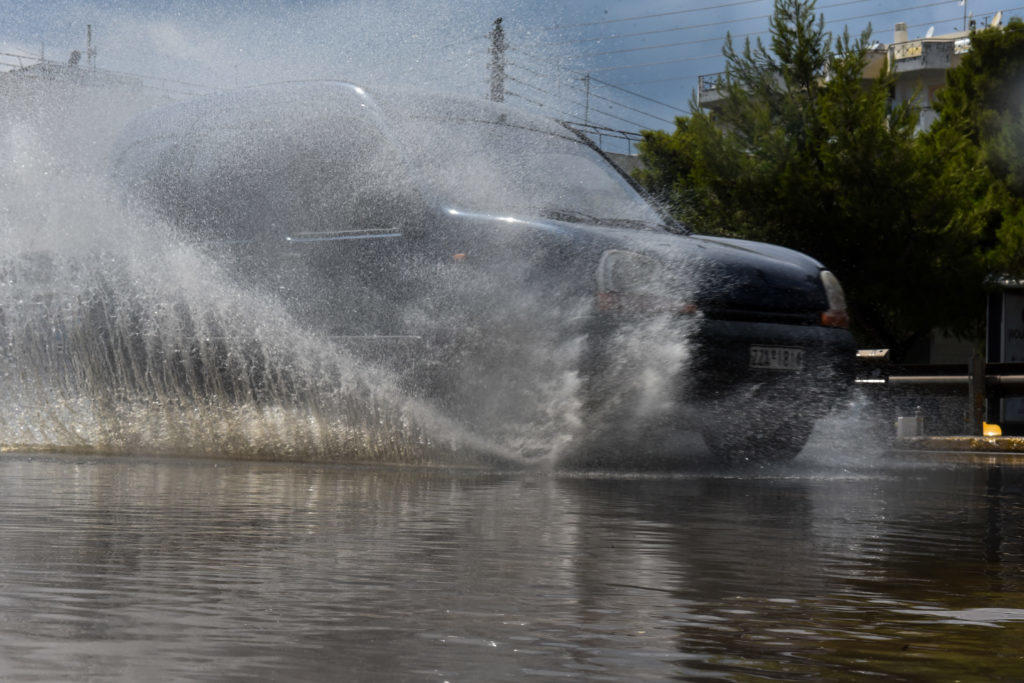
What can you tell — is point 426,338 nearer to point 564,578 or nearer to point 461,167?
A: point 461,167

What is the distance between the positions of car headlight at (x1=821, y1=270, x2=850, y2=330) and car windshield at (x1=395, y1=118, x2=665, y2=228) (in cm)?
80

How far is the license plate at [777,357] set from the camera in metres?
6.74

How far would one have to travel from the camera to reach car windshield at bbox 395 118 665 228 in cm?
A: 668

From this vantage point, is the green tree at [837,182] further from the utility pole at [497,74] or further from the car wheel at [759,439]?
the car wheel at [759,439]

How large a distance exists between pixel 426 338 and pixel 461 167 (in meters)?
0.82

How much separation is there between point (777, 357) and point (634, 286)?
81 centimetres

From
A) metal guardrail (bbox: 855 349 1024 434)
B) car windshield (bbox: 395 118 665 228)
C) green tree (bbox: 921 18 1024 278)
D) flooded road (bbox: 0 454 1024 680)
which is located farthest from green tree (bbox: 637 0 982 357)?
flooded road (bbox: 0 454 1024 680)

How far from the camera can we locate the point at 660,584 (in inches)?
124

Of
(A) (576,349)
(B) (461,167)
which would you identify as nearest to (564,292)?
(A) (576,349)

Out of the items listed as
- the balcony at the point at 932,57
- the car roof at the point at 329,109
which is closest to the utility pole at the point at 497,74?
the car roof at the point at 329,109

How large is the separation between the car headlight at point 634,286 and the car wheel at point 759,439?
0.72 metres

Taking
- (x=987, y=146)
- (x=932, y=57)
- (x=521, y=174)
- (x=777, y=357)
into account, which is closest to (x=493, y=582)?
(x=777, y=357)

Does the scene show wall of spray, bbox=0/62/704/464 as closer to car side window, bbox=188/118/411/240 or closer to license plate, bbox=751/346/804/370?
car side window, bbox=188/118/411/240

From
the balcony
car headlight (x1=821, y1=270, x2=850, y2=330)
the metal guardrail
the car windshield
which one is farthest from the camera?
the balcony
